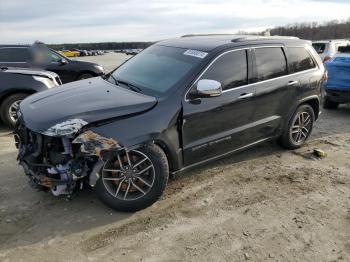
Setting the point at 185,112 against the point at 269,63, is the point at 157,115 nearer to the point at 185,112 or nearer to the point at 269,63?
the point at 185,112

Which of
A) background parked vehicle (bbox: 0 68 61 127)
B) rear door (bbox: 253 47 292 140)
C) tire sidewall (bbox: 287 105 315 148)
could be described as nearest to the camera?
rear door (bbox: 253 47 292 140)

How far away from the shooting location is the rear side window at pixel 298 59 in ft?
17.5

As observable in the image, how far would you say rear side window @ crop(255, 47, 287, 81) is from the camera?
4.85 metres

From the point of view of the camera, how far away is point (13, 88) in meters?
6.83

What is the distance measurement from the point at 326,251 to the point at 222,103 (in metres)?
1.99

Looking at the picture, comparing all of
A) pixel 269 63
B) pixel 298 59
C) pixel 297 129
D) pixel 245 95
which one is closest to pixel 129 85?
pixel 245 95

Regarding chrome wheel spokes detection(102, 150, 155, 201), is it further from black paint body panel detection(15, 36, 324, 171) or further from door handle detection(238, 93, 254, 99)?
door handle detection(238, 93, 254, 99)

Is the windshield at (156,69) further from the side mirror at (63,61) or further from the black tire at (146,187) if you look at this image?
the side mirror at (63,61)

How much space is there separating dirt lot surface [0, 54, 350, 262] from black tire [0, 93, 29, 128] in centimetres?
207

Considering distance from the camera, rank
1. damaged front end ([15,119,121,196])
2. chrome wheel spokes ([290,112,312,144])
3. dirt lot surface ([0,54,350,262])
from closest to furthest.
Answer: dirt lot surface ([0,54,350,262])
damaged front end ([15,119,121,196])
chrome wheel spokes ([290,112,312,144])

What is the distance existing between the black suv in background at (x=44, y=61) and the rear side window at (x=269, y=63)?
6.88 metres

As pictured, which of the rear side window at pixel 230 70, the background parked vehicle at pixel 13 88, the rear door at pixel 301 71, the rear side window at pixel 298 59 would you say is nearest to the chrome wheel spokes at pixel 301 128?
the rear door at pixel 301 71

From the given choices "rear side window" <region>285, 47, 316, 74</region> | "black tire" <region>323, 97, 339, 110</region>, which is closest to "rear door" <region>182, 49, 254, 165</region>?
"rear side window" <region>285, 47, 316, 74</region>

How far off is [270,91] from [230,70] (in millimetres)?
805
